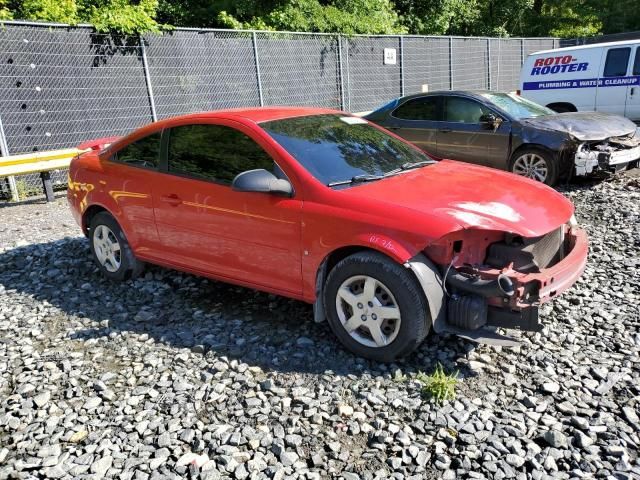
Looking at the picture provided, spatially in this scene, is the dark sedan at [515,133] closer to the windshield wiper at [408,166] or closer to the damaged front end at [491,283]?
the windshield wiper at [408,166]

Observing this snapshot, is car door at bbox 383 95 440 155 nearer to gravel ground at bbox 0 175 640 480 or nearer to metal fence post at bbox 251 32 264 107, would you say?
metal fence post at bbox 251 32 264 107

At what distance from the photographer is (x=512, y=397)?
10.8 ft

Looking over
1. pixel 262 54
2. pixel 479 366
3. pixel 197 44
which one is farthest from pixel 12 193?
pixel 479 366

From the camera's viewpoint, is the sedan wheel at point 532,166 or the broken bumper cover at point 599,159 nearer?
the broken bumper cover at point 599,159

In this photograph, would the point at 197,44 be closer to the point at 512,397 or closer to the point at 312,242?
the point at 312,242

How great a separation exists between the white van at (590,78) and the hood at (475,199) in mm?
9258

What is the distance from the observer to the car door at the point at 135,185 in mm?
4895

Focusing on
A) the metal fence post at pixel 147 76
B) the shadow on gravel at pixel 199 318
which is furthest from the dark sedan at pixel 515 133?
the shadow on gravel at pixel 199 318

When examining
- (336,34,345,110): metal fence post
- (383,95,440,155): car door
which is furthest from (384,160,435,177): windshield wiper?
(336,34,345,110): metal fence post

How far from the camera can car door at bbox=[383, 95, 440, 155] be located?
895 cm

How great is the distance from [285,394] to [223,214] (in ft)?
5.03

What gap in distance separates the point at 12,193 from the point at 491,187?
823 centimetres

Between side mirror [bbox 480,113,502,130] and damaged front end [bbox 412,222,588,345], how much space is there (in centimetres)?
495

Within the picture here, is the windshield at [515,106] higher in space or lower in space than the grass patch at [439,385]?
higher
